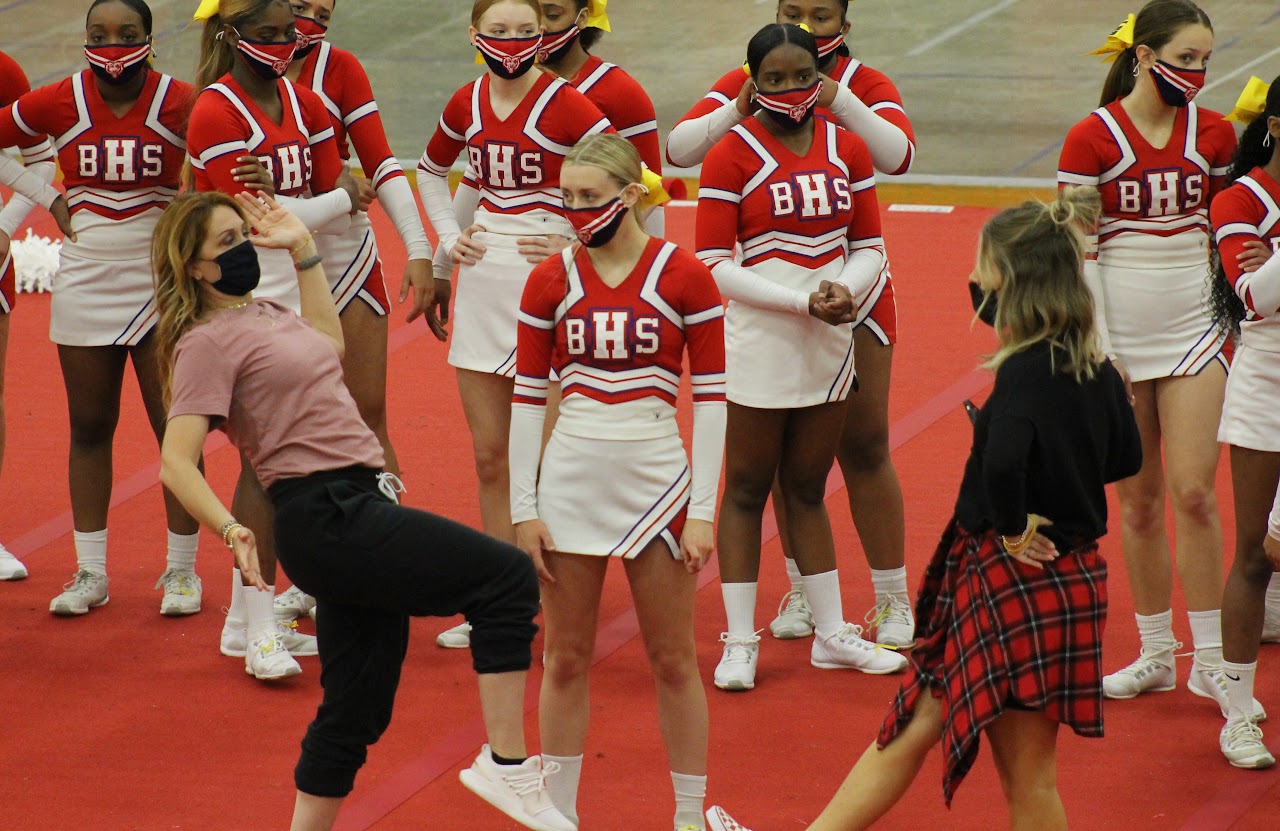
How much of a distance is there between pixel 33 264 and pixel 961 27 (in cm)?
847

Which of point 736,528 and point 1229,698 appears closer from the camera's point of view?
point 1229,698

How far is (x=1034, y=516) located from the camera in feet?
11.5

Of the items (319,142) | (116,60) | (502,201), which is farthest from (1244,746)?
(116,60)

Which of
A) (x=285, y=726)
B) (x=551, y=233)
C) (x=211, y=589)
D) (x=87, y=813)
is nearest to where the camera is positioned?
(x=87, y=813)

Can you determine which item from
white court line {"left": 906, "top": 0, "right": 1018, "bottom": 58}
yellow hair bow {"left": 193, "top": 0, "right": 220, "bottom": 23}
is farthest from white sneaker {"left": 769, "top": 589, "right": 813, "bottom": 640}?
white court line {"left": 906, "top": 0, "right": 1018, "bottom": 58}

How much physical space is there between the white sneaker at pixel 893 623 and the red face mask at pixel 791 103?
151 cm

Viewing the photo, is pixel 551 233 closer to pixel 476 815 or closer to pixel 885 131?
pixel 885 131

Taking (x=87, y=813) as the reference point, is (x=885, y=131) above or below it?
above

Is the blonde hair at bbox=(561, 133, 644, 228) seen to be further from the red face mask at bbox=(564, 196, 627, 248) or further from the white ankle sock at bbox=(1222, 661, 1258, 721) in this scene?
the white ankle sock at bbox=(1222, 661, 1258, 721)

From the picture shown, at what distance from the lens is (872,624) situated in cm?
531

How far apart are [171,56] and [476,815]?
1191 cm

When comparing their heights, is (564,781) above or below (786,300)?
below

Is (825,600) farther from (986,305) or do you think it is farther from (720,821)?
(986,305)

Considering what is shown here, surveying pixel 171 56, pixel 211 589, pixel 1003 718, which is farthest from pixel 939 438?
pixel 171 56
